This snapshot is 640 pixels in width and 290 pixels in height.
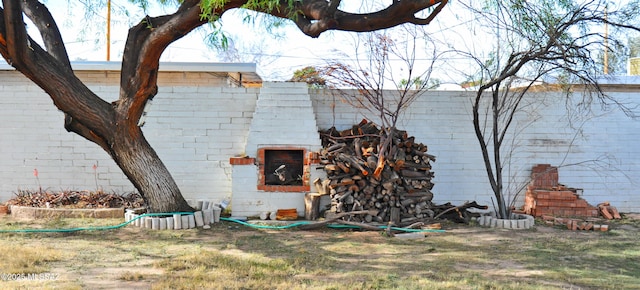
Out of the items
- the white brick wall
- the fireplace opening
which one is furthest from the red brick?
the white brick wall

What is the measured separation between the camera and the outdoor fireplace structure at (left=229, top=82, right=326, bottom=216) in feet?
31.5

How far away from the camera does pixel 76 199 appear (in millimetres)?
9875

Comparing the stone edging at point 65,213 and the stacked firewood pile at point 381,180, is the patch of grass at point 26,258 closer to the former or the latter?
the stone edging at point 65,213

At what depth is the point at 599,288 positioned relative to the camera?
5.31 metres

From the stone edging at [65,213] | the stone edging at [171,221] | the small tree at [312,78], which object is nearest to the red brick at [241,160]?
the stone edging at [171,221]

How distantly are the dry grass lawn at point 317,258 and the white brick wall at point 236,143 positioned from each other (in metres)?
1.61

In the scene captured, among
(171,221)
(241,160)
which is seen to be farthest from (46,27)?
(241,160)

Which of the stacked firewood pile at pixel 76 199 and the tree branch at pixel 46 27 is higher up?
the tree branch at pixel 46 27

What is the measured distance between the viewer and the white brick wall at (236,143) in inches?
400

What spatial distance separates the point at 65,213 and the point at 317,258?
16.6ft

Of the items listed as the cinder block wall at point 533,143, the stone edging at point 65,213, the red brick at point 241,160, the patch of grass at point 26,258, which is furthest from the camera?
the cinder block wall at point 533,143

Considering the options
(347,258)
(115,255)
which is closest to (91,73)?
(115,255)

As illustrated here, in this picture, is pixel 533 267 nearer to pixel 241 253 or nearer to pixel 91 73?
pixel 241 253

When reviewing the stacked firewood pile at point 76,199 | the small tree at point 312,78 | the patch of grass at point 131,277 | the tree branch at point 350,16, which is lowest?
the patch of grass at point 131,277
